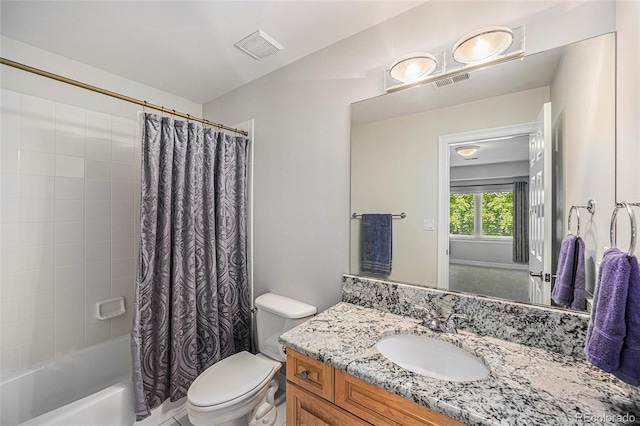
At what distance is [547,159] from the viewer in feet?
3.45

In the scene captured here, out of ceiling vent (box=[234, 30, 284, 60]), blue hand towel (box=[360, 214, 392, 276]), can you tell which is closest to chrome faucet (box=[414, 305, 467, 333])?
blue hand towel (box=[360, 214, 392, 276])

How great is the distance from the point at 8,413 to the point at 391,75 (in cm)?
287

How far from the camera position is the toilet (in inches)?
51.8

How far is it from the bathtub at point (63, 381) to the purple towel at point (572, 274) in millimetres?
2219

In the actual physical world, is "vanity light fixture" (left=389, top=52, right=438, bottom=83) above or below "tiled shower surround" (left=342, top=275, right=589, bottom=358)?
above

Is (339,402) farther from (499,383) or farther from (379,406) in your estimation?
(499,383)

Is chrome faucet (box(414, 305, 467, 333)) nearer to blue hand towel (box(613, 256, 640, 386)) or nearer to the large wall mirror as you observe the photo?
the large wall mirror

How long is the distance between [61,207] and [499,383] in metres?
2.58

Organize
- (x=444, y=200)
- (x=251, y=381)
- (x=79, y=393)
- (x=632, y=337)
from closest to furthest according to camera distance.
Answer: (x=632, y=337)
(x=444, y=200)
(x=251, y=381)
(x=79, y=393)

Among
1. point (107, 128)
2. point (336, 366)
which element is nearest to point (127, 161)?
point (107, 128)

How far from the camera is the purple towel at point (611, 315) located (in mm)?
654

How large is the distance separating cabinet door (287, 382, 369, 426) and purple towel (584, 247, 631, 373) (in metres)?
0.71

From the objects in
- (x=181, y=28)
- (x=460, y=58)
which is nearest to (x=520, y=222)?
(x=460, y=58)

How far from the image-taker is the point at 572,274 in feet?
3.18
